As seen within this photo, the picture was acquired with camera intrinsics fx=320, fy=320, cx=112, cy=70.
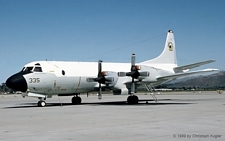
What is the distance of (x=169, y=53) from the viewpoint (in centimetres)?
3641

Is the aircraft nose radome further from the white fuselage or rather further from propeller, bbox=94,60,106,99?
propeller, bbox=94,60,106,99

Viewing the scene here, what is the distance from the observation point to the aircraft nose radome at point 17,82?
25189mm

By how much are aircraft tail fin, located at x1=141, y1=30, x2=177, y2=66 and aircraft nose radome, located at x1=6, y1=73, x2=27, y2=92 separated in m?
15.3

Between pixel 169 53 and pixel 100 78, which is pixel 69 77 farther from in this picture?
pixel 169 53

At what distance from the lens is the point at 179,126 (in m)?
12.9

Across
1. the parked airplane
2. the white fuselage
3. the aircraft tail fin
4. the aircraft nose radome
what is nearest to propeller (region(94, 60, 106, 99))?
the parked airplane

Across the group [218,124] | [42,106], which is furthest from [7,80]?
[218,124]

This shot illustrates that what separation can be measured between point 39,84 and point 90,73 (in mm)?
5304

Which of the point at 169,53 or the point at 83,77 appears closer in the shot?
the point at 83,77

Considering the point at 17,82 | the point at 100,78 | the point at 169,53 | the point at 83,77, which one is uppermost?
the point at 169,53

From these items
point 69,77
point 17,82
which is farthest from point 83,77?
point 17,82

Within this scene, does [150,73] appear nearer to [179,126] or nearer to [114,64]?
[114,64]

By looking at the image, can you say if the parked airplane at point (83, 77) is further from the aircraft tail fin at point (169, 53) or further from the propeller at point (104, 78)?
the aircraft tail fin at point (169, 53)

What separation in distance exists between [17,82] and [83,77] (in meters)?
6.24
